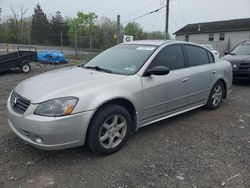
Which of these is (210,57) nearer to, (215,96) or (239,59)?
(215,96)

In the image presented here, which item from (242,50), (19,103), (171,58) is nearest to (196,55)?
(171,58)

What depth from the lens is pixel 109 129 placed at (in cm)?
349

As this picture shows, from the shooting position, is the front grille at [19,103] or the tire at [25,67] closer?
the front grille at [19,103]

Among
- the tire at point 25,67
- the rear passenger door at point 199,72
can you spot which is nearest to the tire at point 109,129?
the rear passenger door at point 199,72

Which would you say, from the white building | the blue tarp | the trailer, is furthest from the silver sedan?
the white building

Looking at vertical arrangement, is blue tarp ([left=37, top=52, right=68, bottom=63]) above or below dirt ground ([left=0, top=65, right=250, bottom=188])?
above

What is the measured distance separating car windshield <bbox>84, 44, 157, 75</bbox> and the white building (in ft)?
111

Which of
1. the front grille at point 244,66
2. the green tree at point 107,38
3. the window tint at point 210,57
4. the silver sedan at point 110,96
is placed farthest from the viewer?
the green tree at point 107,38

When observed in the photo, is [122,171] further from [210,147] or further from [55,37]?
[55,37]

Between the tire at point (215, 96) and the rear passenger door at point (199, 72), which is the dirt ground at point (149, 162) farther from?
the tire at point (215, 96)

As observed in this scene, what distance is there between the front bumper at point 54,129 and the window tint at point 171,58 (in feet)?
5.15

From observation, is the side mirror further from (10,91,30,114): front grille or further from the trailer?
the trailer

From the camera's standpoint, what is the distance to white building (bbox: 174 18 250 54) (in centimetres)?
3709

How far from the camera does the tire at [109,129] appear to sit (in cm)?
328
